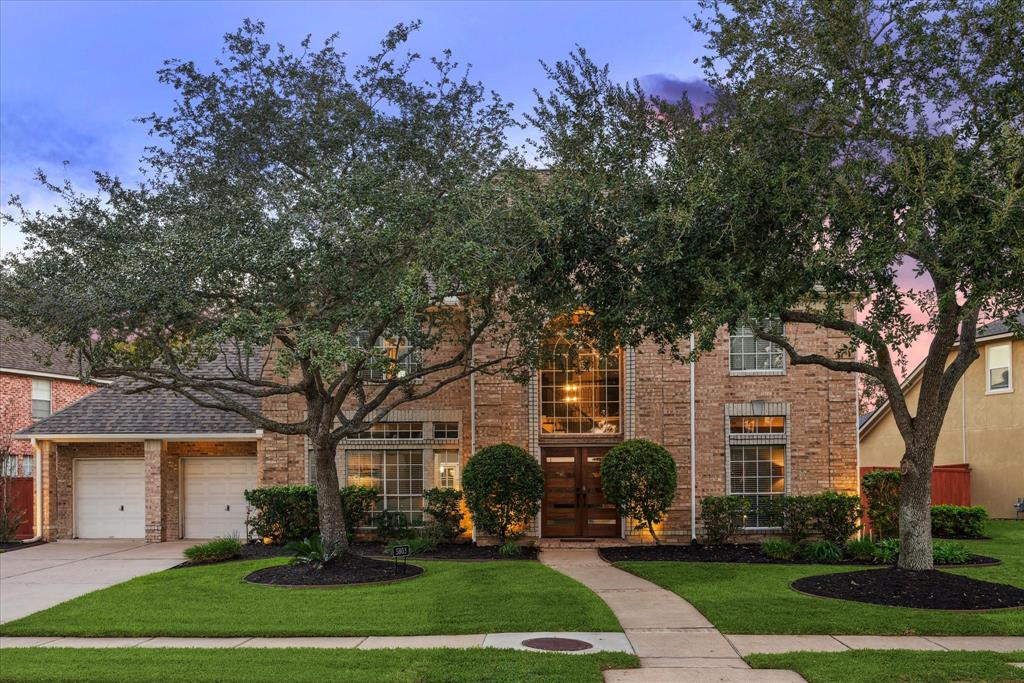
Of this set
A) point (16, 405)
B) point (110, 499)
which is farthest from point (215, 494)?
point (16, 405)

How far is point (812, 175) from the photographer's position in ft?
40.8

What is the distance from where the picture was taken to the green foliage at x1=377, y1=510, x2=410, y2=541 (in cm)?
1966

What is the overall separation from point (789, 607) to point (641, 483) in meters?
6.28

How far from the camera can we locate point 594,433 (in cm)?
2014

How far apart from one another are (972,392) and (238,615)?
24.5 m

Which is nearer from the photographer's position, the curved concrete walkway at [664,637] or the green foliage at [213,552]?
the curved concrete walkway at [664,637]

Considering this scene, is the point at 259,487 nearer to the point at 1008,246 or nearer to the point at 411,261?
the point at 411,261

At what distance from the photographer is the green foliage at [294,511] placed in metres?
19.5

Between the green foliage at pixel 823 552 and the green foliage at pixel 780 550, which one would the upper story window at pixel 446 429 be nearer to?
the green foliage at pixel 780 550

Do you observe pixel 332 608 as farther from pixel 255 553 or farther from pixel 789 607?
pixel 255 553

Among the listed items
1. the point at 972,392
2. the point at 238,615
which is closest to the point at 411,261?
the point at 238,615

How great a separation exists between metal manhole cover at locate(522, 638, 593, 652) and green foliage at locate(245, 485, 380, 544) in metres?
9.51

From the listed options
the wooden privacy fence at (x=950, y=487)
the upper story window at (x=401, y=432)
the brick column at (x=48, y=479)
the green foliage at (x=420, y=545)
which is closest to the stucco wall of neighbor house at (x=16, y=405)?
the brick column at (x=48, y=479)

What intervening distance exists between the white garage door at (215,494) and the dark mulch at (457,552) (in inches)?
166
